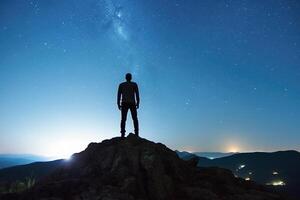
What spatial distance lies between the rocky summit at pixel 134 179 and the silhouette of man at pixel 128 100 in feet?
2.45

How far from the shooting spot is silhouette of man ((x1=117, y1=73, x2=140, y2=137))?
54.1ft

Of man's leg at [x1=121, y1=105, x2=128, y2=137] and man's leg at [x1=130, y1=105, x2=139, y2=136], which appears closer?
man's leg at [x1=121, y1=105, x2=128, y2=137]

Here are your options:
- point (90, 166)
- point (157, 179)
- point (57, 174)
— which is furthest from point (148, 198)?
point (57, 174)

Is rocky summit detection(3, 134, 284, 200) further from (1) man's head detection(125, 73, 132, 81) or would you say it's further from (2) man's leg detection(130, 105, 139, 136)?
(1) man's head detection(125, 73, 132, 81)

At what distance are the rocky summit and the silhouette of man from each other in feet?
2.45

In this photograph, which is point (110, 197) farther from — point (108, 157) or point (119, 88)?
point (119, 88)

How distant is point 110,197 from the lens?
37.7ft

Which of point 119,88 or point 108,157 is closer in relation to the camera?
point 108,157

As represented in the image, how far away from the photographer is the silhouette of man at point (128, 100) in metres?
16.5

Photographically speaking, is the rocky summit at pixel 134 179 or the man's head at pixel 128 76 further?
the man's head at pixel 128 76

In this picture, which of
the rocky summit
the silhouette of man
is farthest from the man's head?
the rocky summit

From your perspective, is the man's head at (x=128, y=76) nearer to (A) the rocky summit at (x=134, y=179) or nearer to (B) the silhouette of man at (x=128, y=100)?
(B) the silhouette of man at (x=128, y=100)

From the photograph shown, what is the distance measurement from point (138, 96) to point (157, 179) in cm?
487

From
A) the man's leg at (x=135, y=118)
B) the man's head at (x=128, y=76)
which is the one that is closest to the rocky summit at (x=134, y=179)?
the man's leg at (x=135, y=118)
